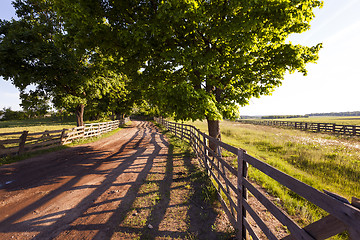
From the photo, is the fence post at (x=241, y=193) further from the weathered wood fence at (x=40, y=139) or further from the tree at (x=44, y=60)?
the weathered wood fence at (x=40, y=139)

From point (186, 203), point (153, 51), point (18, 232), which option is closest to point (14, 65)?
point (153, 51)

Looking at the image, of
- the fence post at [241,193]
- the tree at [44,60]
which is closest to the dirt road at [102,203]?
the fence post at [241,193]

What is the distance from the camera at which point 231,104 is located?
6.77m

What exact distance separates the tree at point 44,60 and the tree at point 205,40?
3.41 meters

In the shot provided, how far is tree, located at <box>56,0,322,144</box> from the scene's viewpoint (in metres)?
5.16

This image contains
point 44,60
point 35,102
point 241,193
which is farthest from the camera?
point 35,102

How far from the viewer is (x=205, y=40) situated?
6.93m

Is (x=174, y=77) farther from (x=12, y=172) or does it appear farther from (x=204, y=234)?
(x=12, y=172)

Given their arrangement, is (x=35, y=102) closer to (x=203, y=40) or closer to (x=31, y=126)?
(x=203, y=40)

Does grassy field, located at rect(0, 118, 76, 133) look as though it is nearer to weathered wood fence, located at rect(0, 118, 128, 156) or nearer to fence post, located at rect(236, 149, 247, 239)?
weathered wood fence, located at rect(0, 118, 128, 156)

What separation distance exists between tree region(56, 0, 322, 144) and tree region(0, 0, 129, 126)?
11.2 ft

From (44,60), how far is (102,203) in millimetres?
11495

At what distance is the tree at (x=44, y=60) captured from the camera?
10028 millimetres

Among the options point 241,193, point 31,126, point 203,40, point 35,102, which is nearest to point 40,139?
point 35,102
